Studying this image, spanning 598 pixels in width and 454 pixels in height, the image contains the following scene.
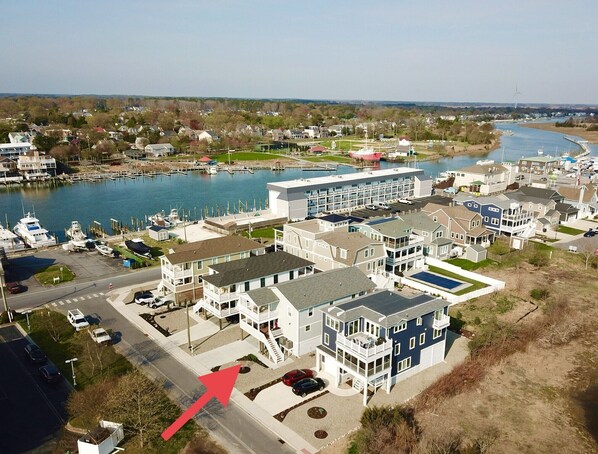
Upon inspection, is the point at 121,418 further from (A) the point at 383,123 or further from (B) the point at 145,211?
(A) the point at 383,123

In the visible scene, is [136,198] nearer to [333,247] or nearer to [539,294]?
[333,247]

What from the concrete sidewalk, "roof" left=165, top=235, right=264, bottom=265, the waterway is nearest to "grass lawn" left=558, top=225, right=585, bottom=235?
"roof" left=165, top=235, right=264, bottom=265

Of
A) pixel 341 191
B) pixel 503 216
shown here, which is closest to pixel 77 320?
pixel 341 191

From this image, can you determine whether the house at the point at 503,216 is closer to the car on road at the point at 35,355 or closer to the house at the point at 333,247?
the house at the point at 333,247

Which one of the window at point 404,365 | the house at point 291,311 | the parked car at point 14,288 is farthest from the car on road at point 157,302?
the window at point 404,365

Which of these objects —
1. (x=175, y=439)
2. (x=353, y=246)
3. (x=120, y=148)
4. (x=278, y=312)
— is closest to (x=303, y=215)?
(x=353, y=246)

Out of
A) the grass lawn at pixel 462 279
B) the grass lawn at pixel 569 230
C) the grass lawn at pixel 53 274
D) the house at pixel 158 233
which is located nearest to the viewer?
the grass lawn at pixel 462 279
